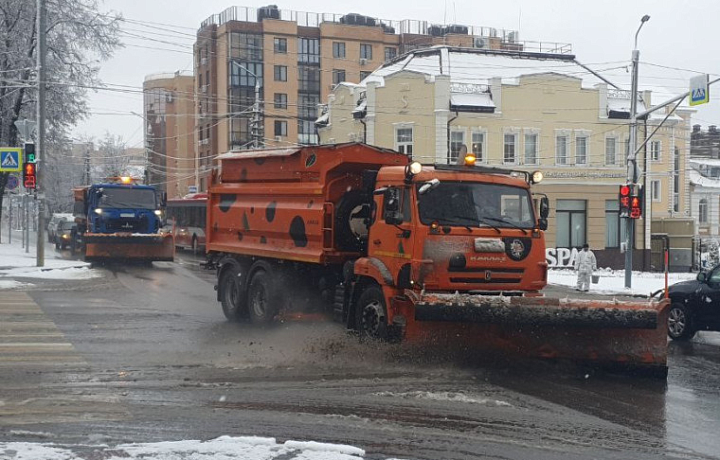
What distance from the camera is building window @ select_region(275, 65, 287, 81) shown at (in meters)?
79.5

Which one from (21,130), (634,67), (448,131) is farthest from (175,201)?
(634,67)

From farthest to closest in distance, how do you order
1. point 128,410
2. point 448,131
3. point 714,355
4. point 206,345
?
1. point 448,131
2. point 714,355
3. point 206,345
4. point 128,410

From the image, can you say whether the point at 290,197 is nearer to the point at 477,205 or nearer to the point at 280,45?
the point at 477,205

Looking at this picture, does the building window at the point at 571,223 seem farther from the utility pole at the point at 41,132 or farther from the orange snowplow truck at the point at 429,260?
the orange snowplow truck at the point at 429,260

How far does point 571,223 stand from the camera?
44.1m

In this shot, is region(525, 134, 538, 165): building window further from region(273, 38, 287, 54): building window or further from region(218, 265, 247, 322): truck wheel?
region(273, 38, 287, 54): building window

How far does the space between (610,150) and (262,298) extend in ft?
111

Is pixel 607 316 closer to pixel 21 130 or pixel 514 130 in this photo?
pixel 21 130

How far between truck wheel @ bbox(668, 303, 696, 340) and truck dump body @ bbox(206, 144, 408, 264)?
224 inches

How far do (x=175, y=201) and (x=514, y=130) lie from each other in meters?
18.2

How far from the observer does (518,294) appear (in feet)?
37.1

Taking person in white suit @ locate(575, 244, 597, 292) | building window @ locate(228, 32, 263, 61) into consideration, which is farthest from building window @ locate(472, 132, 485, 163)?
building window @ locate(228, 32, 263, 61)

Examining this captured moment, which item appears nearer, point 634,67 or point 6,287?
point 6,287

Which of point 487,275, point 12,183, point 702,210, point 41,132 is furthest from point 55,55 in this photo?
point 702,210
